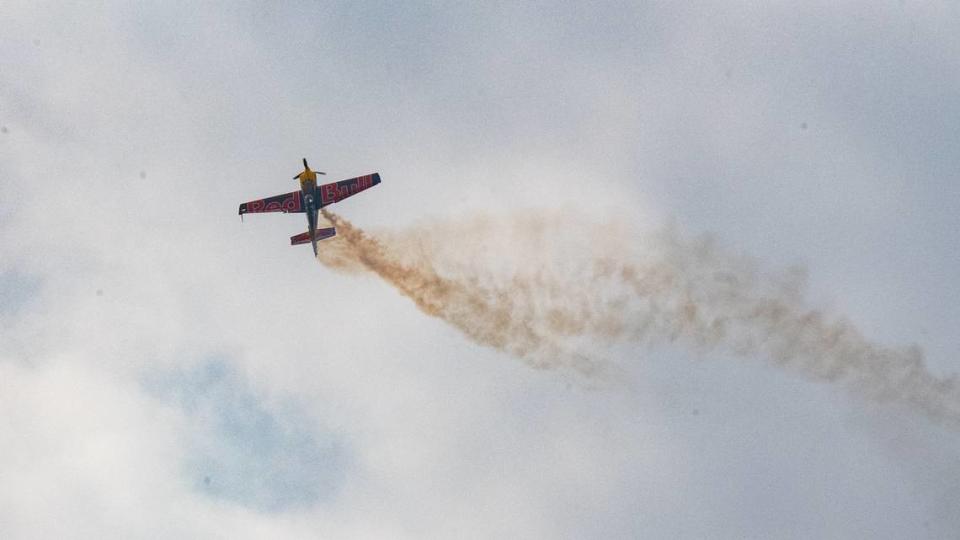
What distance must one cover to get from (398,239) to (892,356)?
4370 cm

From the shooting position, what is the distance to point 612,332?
66.8 metres

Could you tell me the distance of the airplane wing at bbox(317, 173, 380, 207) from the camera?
72750 mm

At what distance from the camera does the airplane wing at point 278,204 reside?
7294 centimetres

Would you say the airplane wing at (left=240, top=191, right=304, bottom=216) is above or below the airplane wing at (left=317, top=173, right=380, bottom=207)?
below

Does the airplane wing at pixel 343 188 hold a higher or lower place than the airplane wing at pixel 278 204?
higher

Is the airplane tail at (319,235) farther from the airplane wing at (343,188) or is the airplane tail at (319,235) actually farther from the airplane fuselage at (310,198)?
the airplane wing at (343,188)

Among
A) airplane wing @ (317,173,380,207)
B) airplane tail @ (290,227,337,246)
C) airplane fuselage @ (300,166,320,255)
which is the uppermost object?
airplane wing @ (317,173,380,207)

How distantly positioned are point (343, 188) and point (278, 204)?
6.54m

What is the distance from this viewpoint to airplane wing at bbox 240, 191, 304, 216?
239 ft

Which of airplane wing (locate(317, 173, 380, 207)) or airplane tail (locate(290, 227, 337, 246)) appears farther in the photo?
airplane wing (locate(317, 173, 380, 207))

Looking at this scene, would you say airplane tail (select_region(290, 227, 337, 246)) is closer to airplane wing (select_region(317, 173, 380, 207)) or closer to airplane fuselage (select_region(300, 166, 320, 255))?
airplane fuselage (select_region(300, 166, 320, 255))

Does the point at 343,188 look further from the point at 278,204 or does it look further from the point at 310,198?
the point at 278,204

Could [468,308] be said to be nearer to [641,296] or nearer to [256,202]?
[641,296]

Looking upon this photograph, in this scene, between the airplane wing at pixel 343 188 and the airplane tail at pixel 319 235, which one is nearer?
the airplane tail at pixel 319 235
